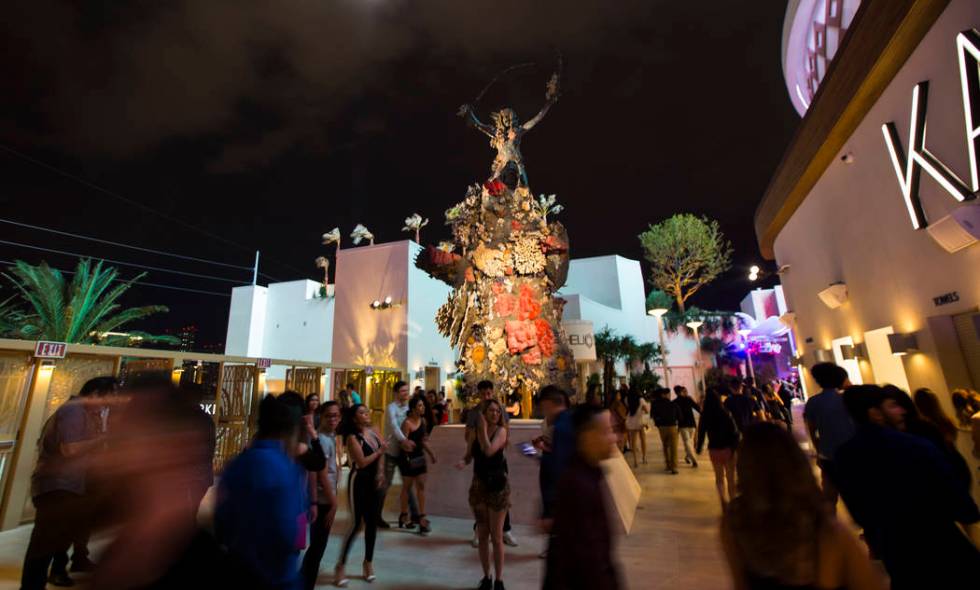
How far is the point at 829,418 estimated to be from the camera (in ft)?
13.4

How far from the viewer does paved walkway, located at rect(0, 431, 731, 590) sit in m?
3.48

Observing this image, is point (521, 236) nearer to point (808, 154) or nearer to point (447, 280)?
point (447, 280)

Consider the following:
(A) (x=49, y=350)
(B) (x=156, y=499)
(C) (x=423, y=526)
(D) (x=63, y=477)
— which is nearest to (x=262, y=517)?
(B) (x=156, y=499)

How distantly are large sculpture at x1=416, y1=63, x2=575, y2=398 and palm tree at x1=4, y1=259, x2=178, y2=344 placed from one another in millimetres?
13111

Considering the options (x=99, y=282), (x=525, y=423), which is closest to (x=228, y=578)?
(x=525, y=423)

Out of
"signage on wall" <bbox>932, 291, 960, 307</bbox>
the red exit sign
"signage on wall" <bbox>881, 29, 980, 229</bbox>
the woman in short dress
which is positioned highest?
"signage on wall" <bbox>881, 29, 980, 229</bbox>

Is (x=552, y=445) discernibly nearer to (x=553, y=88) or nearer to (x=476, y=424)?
(x=476, y=424)

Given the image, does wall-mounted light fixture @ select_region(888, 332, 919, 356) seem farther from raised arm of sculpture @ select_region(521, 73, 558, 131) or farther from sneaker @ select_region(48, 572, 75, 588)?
sneaker @ select_region(48, 572, 75, 588)

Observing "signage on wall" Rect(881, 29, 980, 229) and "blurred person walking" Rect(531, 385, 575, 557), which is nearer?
"blurred person walking" Rect(531, 385, 575, 557)

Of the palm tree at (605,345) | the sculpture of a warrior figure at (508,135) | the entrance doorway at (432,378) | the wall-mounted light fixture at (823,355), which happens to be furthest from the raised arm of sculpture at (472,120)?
the palm tree at (605,345)

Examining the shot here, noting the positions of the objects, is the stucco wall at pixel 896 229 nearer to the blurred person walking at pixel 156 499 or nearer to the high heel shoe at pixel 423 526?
the high heel shoe at pixel 423 526

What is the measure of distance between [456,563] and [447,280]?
4.40 meters

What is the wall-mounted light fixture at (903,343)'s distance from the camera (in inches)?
248

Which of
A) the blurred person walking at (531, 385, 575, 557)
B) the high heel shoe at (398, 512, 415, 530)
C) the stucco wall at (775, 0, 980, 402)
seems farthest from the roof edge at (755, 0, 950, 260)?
the high heel shoe at (398, 512, 415, 530)
